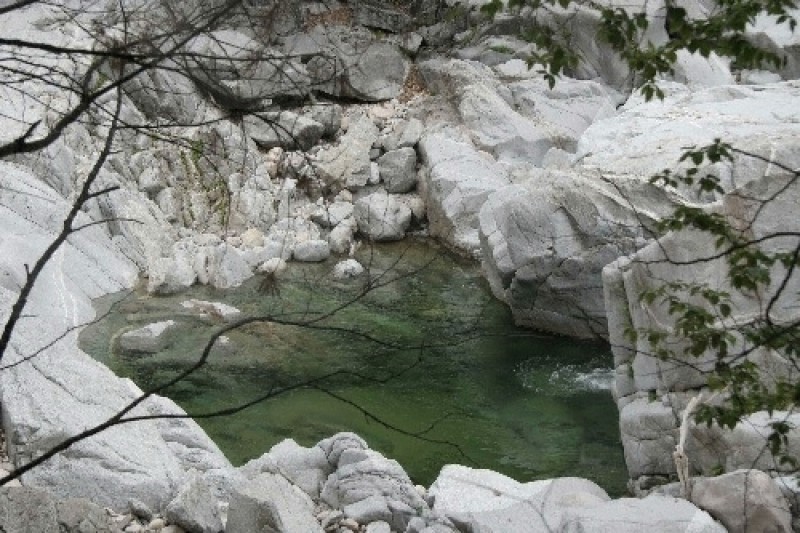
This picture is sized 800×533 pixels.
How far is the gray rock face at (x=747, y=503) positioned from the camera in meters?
6.44

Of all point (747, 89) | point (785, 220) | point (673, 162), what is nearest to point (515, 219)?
point (673, 162)

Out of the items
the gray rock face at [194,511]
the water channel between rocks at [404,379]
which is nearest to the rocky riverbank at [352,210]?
the gray rock face at [194,511]

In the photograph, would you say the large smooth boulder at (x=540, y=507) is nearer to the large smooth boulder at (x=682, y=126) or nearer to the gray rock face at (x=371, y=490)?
the gray rock face at (x=371, y=490)

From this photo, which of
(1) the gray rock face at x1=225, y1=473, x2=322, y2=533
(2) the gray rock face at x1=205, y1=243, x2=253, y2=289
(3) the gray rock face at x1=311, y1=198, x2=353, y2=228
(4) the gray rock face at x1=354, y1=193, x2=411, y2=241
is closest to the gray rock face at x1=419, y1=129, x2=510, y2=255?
(4) the gray rock face at x1=354, y1=193, x2=411, y2=241

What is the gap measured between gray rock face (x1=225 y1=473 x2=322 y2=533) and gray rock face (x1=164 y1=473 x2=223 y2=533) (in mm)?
118

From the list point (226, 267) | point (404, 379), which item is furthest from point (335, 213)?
point (404, 379)

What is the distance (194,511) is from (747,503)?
3499 mm

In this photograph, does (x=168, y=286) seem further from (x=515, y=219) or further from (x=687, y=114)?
(x=687, y=114)

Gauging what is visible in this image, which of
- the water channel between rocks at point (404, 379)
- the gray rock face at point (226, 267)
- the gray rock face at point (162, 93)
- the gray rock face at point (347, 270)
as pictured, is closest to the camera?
the gray rock face at point (162, 93)

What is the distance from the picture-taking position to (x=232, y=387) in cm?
1137

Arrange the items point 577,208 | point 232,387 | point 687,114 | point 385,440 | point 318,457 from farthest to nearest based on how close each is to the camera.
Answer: point 687,114, point 577,208, point 232,387, point 385,440, point 318,457

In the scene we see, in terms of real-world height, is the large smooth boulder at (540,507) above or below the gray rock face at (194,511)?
below

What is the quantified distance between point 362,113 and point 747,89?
288 inches

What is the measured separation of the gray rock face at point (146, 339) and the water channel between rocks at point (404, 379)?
0.14m
